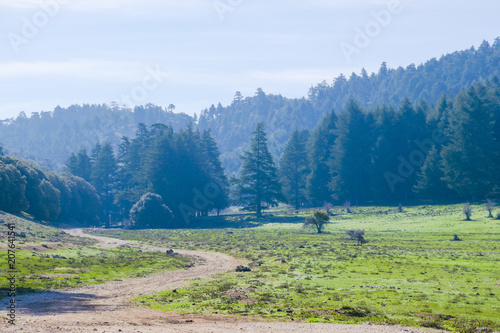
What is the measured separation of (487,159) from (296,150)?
48817 millimetres

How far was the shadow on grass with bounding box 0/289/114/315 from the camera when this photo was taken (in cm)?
2153

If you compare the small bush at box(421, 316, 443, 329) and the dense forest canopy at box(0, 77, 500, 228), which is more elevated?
the dense forest canopy at box(0, 77, 500, 228)

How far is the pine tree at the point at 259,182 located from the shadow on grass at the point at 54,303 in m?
73.6

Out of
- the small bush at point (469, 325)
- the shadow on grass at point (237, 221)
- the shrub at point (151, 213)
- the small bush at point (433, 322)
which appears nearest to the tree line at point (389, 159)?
the shadow on grass at point (237, 221)

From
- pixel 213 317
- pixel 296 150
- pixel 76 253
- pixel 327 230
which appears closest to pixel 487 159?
pixel 327 230

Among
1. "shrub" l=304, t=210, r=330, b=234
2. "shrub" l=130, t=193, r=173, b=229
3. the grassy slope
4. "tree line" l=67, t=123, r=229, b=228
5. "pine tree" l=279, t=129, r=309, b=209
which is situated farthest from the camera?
"pine tree" l=279, t=129, r=309, b=209

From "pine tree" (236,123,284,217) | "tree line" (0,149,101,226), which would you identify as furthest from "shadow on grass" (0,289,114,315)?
"pine tree" (236,123,284,217)

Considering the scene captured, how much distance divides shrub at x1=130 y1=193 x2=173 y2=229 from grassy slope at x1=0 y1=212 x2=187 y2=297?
149ft

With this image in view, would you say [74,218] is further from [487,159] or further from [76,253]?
[487,159]

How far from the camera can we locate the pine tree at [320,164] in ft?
380

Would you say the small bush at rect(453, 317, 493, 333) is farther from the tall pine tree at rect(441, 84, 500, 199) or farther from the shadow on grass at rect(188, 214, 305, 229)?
the tall pine tree at rect(441, 84, 500, 199)

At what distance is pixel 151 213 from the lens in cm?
9400

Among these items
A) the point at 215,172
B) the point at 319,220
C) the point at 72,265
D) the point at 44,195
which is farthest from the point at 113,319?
the point at 215,172

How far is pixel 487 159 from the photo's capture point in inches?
3484
